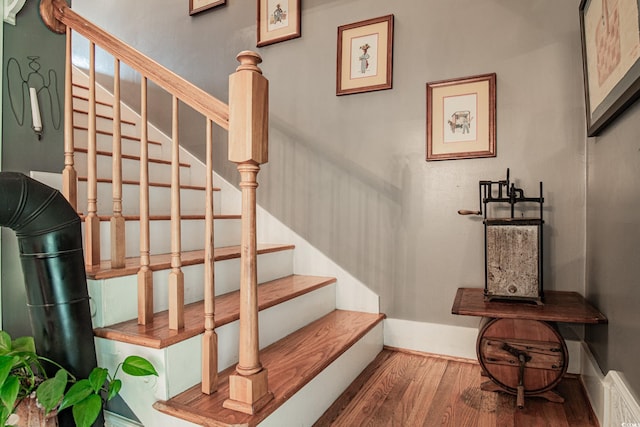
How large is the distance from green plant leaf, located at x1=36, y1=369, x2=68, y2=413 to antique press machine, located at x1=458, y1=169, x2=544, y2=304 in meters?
1.73

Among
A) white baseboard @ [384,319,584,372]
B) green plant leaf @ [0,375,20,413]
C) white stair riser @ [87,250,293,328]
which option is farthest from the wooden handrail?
white baseboard @ [384,319,584,372]

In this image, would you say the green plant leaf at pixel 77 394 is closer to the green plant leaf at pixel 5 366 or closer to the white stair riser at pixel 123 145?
the green plant leaf at pixel 5 366

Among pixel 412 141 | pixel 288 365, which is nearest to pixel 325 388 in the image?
pixel 288 365

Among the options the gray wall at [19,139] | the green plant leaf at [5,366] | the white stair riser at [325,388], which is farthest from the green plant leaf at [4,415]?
the white stair riser at [325,388]

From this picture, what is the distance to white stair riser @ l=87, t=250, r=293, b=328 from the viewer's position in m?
1.42

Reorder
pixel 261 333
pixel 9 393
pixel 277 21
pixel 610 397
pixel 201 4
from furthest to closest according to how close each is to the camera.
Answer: pixel 201 4, pixel 277 21, pixel 261 333, pixel 610 397, pixel 9 393

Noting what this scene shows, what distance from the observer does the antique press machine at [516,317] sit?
1657 millimetres

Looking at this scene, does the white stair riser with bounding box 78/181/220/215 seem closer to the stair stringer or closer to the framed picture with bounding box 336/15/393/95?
the stair stringer

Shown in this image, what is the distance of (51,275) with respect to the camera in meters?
1.24

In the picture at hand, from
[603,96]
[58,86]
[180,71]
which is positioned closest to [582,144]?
[603,96]

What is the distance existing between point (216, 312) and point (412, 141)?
58.5 inches

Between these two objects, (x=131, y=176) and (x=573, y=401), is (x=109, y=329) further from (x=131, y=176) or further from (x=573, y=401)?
(x=573, y=401)

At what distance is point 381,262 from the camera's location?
239 cm

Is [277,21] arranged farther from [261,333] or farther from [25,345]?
[25,345]
